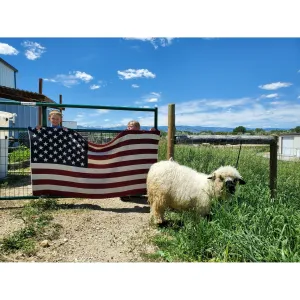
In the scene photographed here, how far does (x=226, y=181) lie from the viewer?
4.06 m

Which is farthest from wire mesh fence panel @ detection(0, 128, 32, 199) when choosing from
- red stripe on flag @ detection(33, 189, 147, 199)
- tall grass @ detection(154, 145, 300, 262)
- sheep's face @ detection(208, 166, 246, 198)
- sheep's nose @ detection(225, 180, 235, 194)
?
sheep's nose @ detection(225, 180, 235, 194)

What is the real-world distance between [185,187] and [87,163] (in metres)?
2.24

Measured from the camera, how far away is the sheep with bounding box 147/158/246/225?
414 cm

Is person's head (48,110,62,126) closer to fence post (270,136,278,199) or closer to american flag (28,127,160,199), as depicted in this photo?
american flag (28,127,160,199)

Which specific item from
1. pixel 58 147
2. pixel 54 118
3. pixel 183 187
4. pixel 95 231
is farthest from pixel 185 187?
pixel 54 118

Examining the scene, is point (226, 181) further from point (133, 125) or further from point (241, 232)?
point (133, 125)

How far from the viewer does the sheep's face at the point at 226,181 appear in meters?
4.09

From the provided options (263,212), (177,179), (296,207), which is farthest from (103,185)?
(296,207)

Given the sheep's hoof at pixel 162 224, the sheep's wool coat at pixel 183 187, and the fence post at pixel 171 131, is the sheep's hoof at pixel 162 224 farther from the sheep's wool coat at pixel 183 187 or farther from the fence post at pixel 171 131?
the fence post at pixel 171 131

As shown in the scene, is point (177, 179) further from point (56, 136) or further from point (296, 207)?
point (56, 136)

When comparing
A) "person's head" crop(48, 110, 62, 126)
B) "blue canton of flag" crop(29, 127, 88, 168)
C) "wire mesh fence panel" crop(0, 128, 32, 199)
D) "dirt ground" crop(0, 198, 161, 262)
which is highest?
"person's head" crop(48, 110, 62, 126)

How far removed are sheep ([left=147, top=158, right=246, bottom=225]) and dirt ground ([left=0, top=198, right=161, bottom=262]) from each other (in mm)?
493

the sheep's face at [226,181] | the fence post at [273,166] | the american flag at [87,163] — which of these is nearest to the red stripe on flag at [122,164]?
the american flag at [87,163]
